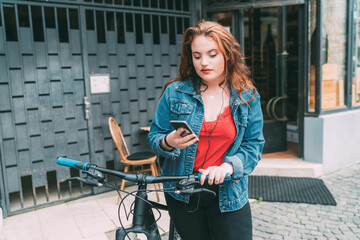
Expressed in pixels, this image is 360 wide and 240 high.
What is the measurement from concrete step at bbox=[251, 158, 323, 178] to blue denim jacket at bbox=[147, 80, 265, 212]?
3755 millimetres

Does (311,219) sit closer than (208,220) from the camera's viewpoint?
No

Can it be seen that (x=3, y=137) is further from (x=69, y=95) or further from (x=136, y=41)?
(x=136, y=41)

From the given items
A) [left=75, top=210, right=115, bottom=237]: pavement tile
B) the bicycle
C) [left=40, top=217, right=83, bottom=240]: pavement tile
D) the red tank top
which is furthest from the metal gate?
the red tank top

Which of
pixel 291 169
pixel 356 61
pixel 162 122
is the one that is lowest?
pixel 291 169

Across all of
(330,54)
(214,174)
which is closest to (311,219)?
(214,174)

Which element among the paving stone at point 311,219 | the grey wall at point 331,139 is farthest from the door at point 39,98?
the grey wall at point 331,139

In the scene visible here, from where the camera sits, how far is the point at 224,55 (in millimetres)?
1713

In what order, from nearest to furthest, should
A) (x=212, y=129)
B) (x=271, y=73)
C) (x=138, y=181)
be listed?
(x=138, y=181) → (x=212, y=129) → (x=271, y=73)

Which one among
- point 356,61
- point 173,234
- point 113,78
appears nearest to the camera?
point 173,234

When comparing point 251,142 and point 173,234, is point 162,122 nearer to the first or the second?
point 251,142

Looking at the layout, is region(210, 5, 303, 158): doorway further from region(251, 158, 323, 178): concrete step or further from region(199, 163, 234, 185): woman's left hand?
region(199, 163, 234, 185): woman's left hand

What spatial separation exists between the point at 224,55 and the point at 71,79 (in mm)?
3260

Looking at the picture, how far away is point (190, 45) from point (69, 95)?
3.09 meters

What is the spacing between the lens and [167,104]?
1.83 metres
